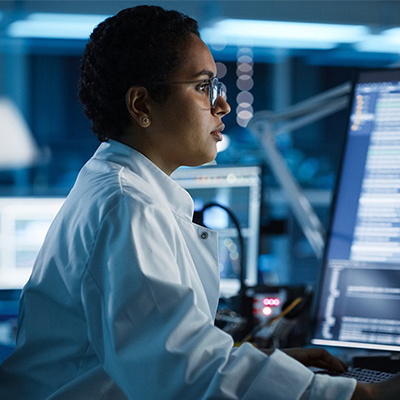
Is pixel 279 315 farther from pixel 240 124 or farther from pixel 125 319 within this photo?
pixel 240 124

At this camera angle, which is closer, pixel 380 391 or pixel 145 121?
pixel 380 391

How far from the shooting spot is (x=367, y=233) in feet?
4.46

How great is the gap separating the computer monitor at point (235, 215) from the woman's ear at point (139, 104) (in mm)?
1060

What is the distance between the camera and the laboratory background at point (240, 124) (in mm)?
2133

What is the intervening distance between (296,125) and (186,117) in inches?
41.8

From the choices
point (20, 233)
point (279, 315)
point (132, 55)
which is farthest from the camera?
point (20, 233)

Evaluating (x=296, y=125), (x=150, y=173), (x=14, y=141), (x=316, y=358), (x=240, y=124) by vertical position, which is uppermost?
(x=150, y=173)

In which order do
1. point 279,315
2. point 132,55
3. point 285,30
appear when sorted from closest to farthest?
point 132,55, point 279,315, point 285,30

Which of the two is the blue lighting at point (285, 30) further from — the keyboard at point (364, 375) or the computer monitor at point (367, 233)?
the keyboard at point (364, 375)

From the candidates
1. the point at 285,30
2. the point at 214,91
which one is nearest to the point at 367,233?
the point at 214,91

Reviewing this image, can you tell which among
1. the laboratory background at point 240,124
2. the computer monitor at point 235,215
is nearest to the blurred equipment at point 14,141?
the laboratory background at point 240,124

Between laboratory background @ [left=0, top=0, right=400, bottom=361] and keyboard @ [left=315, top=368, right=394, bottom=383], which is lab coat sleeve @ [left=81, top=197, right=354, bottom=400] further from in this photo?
laboratory background @ [left=0, top=0, right=400, bottom=361]

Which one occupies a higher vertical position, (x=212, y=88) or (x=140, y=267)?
(x=212, y=88)

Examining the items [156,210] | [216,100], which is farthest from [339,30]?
[156,210]
